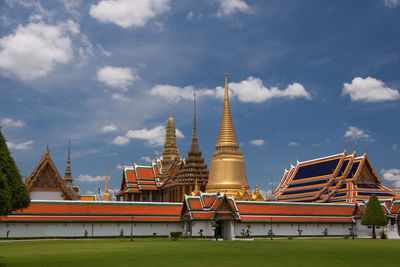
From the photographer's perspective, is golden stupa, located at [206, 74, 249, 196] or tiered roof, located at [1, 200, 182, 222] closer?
tiered roof, located at [1, 200, 182, 222]

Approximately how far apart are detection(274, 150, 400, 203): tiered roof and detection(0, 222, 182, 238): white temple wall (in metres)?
23.7

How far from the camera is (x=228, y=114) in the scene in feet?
219

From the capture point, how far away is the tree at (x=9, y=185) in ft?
66.4

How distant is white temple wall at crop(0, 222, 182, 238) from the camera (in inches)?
1740

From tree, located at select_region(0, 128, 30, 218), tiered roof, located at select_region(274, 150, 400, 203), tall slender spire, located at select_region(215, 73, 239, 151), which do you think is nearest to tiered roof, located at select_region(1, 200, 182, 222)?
tall slender spire, located at select_region(215, 73, 239, 151)

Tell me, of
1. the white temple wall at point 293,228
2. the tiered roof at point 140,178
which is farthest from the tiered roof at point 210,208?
the tiered roof at point 140,178

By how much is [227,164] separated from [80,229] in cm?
2433

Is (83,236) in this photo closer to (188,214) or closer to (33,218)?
(33,218)

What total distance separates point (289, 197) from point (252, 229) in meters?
21.2

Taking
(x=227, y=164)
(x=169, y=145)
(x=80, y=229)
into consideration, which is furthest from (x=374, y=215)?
(x=169, y=145)

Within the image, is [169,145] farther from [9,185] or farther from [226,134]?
[9,185]

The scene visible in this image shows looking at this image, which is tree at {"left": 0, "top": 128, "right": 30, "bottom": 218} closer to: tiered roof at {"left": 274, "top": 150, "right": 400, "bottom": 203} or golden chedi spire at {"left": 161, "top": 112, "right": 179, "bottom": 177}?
tiered roof at {"left": 274, "top": 150, "right": 400, "bottom": 203}

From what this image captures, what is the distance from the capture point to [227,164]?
2542 inches

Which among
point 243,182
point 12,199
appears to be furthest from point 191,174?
point 12,199
